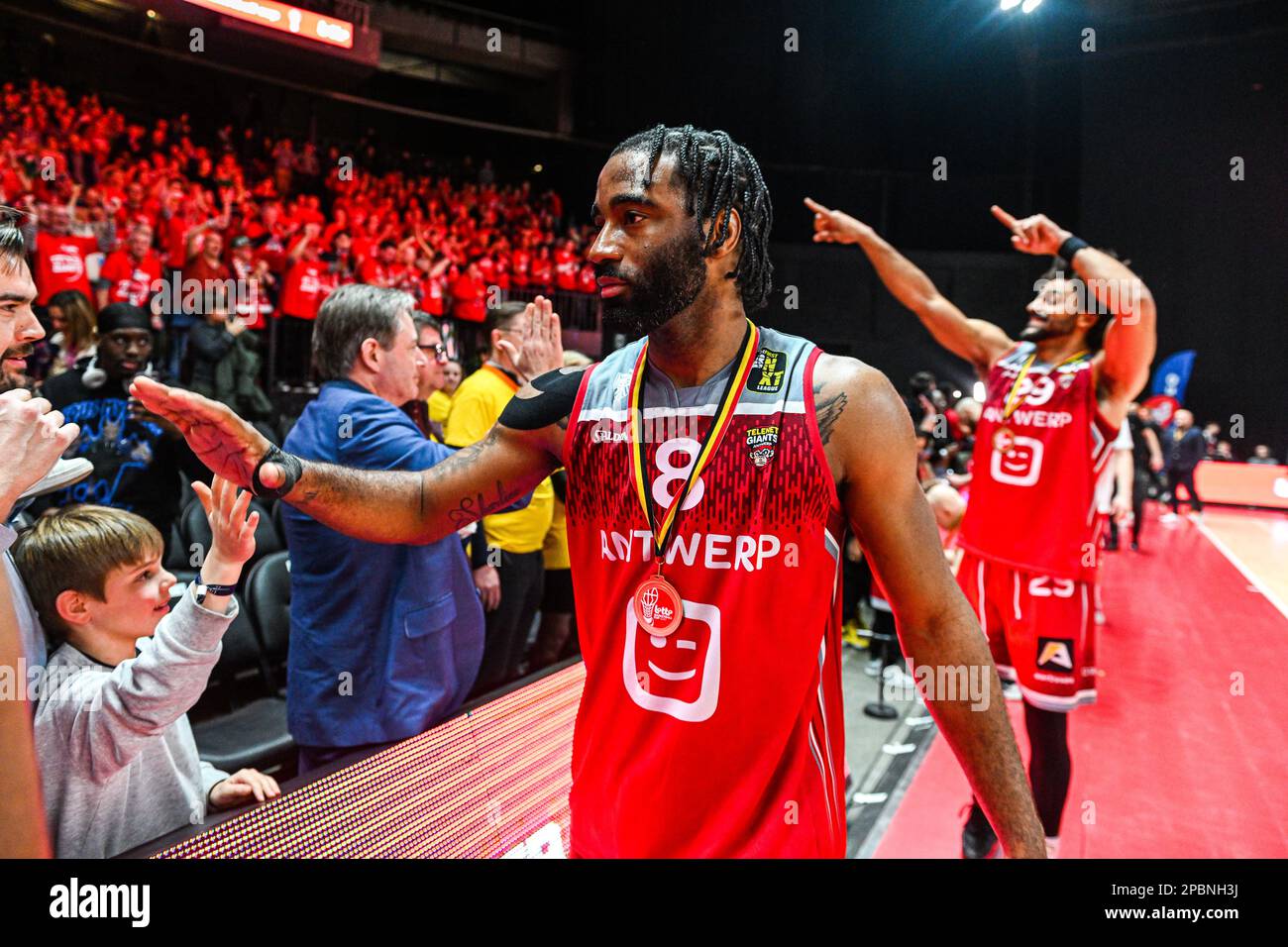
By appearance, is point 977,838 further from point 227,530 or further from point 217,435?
point 217,435

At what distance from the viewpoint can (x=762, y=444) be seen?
1364 mm

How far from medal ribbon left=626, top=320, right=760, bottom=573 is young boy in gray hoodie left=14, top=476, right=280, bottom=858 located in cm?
65

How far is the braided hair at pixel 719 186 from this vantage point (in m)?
1.43

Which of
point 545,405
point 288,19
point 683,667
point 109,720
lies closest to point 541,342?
point 545,405

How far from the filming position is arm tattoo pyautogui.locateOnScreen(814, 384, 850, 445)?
1354 mm

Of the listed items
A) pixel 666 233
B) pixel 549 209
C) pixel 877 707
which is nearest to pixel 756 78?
pixel 549 209

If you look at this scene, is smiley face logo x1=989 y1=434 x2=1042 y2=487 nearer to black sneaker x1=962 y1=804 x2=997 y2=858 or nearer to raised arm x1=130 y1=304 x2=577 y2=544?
black sneaker x1=962 y1=804 x2=997 y2=858

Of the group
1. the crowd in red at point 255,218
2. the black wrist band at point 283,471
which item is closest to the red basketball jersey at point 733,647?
the black wrist band at point 283,471

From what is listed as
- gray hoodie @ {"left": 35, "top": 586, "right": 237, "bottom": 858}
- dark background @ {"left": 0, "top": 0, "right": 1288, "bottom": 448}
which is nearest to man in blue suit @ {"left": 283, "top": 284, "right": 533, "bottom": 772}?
gray hoodie @ {"left": 35, "top": 586, "right": 237, "bottom": 858}

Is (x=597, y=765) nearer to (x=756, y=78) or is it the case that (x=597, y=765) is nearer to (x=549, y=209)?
(x=549, y=209)

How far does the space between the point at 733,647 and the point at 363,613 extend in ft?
4.50

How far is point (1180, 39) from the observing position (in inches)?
549

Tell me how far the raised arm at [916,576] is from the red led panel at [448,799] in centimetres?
114

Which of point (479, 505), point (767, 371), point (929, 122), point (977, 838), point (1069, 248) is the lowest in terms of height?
point (977, 838)
